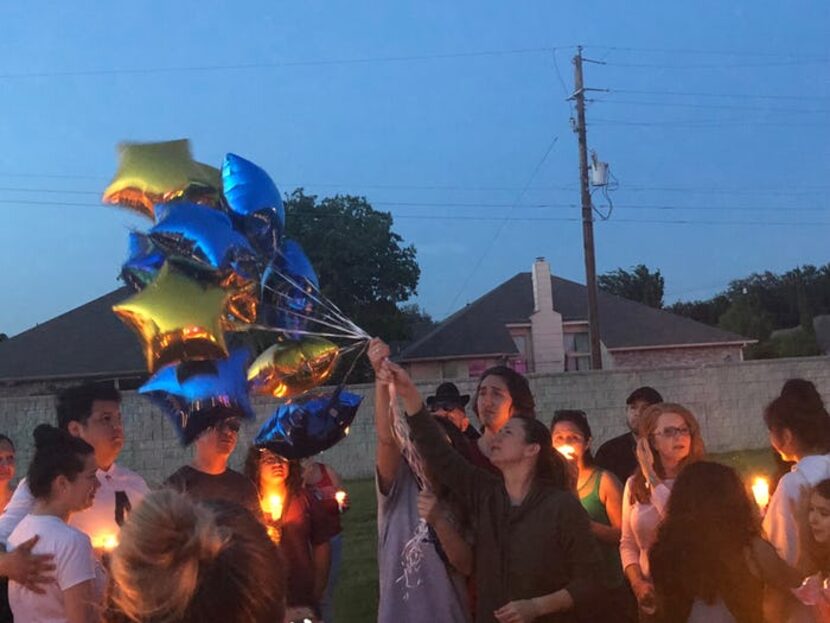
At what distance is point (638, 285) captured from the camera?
2447 inches

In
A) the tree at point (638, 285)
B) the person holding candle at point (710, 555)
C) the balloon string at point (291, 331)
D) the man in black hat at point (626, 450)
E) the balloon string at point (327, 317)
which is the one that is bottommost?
the person holding candle at point (710, 555)

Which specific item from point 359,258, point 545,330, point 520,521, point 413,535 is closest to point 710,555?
point 520,521

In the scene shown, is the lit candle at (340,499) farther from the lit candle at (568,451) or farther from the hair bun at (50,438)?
the hair bun at (50,438)

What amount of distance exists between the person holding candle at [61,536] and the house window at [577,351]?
29476mm

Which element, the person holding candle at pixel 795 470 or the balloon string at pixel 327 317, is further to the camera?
→ the balloon string at pixel 327 317

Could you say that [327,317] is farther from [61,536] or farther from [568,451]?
[568,451]

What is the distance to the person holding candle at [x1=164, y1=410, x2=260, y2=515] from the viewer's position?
13.3 ft

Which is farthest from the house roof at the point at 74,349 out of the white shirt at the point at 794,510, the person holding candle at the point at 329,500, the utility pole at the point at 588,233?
the white shirt at the point at 794,510

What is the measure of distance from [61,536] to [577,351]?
3030cm

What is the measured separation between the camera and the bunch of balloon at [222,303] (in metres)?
3.44

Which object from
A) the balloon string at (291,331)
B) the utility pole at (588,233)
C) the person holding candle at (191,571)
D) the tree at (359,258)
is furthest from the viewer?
the tree at (359,258)

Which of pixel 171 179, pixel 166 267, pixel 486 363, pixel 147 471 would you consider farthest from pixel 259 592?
pixel 486 363

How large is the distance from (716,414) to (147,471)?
10.7 meters

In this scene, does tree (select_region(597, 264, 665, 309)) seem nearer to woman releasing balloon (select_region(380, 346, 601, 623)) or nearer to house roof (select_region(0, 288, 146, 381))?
house roof (select_region(0, 288, 146, 381))
